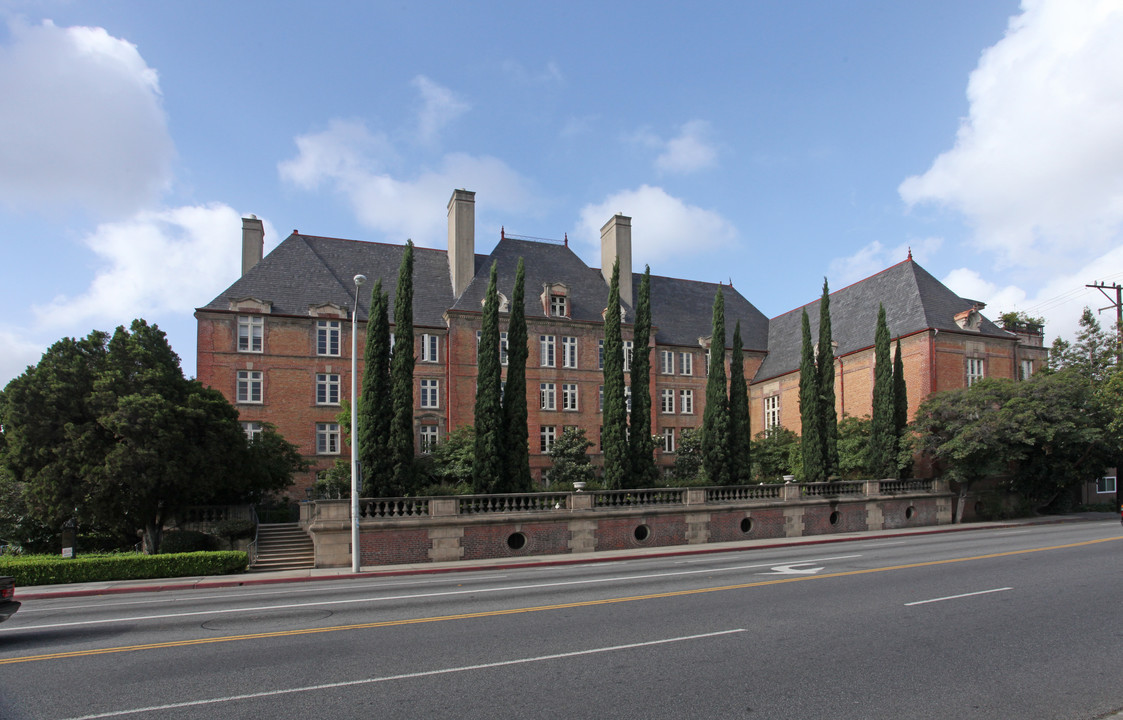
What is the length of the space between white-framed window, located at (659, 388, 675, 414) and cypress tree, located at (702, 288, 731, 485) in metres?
14.2

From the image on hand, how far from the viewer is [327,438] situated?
41469 millimetres

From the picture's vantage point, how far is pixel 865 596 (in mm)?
13500

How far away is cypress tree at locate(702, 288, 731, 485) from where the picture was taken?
33.6m

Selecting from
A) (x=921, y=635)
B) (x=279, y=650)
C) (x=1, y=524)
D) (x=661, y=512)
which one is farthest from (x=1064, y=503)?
(x=1, y=524)

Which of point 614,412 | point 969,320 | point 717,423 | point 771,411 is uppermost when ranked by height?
point 969,320

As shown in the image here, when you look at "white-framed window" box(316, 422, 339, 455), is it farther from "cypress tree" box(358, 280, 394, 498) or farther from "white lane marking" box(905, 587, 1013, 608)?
"white lane marking" box(905, 587, 1013, 608)

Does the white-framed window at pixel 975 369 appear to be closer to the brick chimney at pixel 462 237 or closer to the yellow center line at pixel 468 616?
the yellow center line at pixel 468 616

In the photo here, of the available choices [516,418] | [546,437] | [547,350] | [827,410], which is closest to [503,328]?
[547,350]

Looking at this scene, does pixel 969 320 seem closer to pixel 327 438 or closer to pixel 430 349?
pixel 430 349

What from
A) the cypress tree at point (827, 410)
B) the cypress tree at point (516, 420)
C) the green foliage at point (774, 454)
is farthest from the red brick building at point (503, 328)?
the cypress tree at point (516, 420)

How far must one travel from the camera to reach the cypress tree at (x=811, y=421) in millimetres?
35438

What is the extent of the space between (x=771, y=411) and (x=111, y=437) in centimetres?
4055

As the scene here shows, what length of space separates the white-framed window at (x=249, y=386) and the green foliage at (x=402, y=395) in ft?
50.6

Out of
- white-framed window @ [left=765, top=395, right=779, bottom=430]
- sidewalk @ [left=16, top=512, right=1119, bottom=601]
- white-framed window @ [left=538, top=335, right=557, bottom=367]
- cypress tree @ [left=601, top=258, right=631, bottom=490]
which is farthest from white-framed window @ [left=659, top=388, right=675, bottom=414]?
sidewalk @ [left=16, top=512, right=1119, bottom=601]
